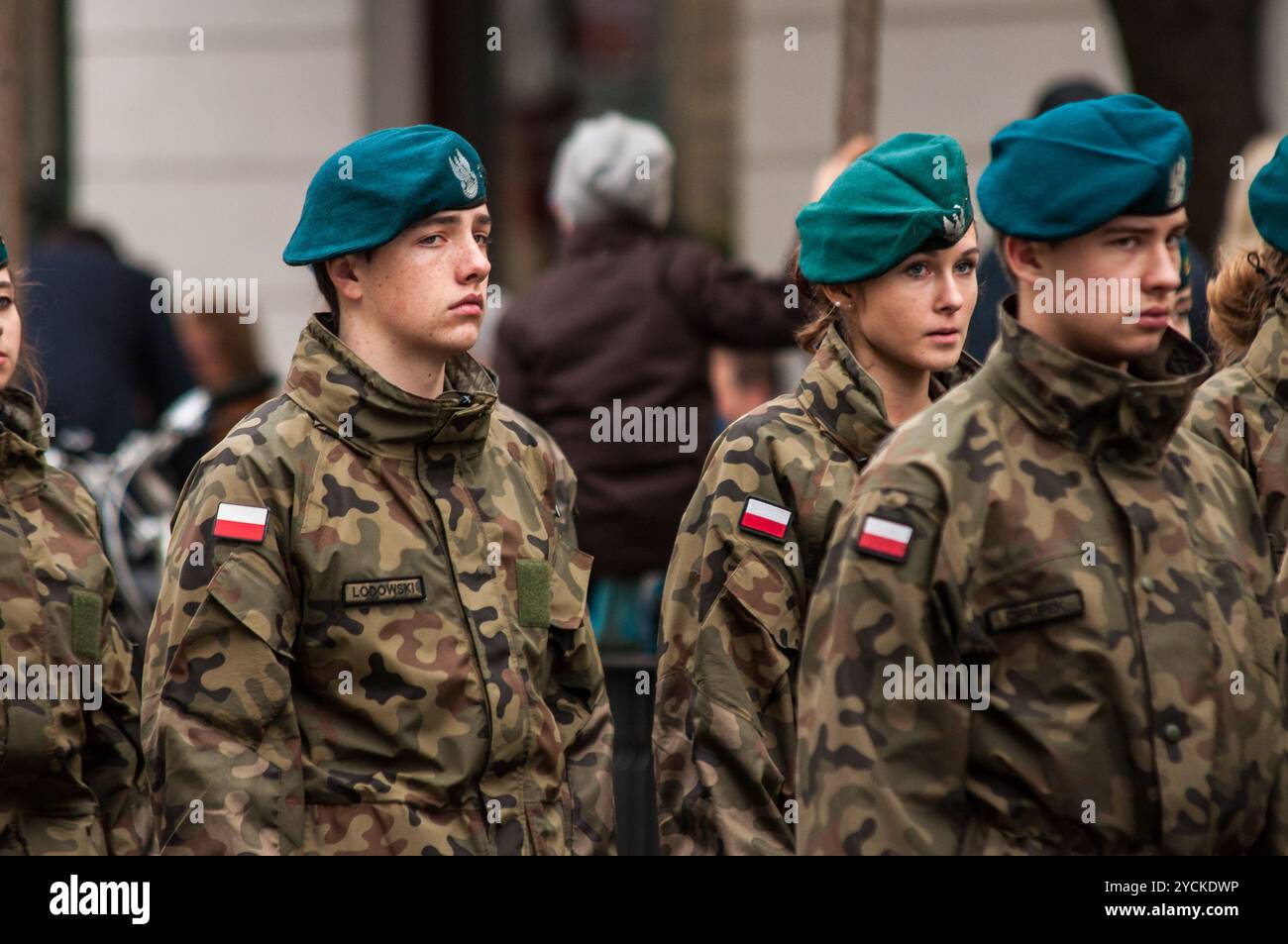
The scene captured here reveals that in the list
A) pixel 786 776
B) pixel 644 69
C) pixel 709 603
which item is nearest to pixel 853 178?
pixel 709 603

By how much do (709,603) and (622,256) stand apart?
305 cm

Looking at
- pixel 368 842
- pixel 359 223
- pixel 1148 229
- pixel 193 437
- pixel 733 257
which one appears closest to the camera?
pixel 1148 229

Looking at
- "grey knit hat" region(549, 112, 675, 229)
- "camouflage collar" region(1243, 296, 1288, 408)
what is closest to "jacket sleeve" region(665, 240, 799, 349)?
"grey knit hat" region(549, 112, 675, 229)

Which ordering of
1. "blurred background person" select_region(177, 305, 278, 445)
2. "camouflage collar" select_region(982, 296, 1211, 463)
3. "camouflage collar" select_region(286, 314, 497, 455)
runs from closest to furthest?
"camouflage collar" select_region(982, 296, 1211, 463)
"camouflage collar" select_region(286, 314, 497, 455)
"blurred background person" select_region(177, 305, 278, 445)

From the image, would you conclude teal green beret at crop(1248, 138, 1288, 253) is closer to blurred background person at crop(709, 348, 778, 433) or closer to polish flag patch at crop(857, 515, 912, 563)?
polish flag patch at crop(857, 515, 912, 563)

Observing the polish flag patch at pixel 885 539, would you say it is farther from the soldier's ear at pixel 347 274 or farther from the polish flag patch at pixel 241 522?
the soldier's ear at pixel 347 274

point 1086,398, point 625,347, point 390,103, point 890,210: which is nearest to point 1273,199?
point 890,210

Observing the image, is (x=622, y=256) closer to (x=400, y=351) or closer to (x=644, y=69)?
(x=400, y=351)

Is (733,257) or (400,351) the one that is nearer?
(400,351)

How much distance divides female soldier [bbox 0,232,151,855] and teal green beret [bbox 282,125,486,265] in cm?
77

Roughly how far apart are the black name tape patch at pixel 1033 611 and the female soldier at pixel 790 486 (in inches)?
42.1

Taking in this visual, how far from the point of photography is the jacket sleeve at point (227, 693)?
12.5 ft

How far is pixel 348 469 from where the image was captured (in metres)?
4.03

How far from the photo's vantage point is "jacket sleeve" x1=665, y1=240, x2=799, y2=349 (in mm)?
6852
